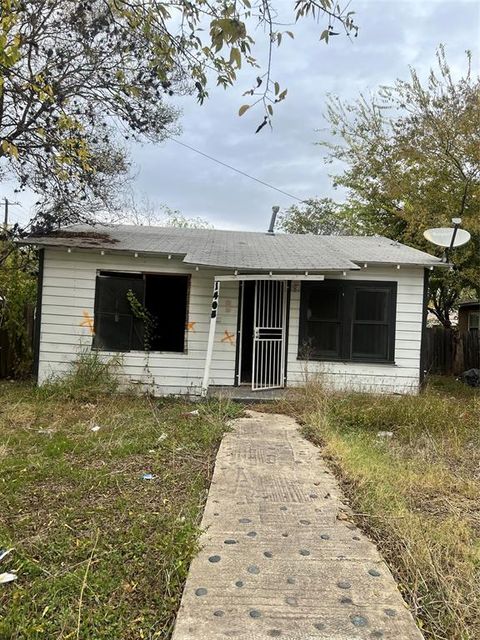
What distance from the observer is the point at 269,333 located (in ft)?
28.6

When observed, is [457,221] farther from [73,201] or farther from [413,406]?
Result: [73,201]

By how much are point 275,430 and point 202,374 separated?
289 centimetres

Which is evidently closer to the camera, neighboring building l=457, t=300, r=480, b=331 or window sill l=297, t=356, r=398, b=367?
window sill l=297, t=356, r=398, b=367

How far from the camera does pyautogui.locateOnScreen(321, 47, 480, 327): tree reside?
10.8m

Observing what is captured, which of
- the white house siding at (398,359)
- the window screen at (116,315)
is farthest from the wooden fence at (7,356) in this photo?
the white house siding at (398,359)

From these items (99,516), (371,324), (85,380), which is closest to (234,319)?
(371,324)

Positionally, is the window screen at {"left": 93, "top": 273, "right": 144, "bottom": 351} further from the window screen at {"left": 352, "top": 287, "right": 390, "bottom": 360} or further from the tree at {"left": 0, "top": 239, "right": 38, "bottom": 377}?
the window screen at {"left": 352, "top": 287, "right": 390, "bottom": 360}

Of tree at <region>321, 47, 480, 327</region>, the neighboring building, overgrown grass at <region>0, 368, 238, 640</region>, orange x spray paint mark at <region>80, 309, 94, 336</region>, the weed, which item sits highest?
tree at <region>321, 47, 480, 327</region>

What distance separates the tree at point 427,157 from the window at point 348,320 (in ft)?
11.7

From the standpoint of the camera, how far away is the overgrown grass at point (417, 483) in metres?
2.38

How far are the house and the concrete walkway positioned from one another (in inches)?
176

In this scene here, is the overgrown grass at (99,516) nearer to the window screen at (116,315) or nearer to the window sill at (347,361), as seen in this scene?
the window screen at (116,315)

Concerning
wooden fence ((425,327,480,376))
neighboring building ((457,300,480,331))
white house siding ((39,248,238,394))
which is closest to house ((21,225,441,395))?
white house siding ((39,248,238,394))

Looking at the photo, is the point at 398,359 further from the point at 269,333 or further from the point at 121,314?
the point at 121,314
